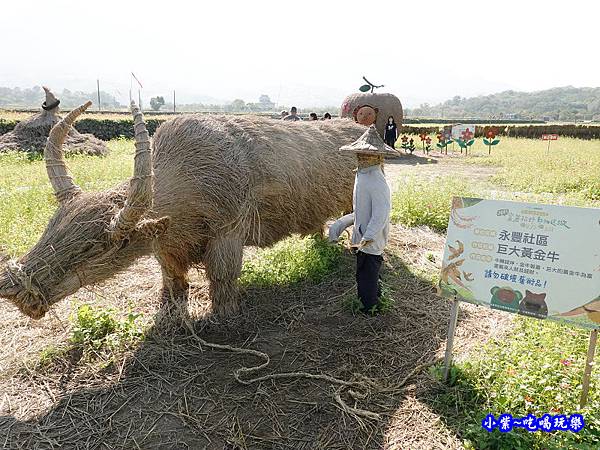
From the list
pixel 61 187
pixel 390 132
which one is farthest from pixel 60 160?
pixel 390 132

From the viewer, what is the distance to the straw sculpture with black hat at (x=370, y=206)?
12.6 ft

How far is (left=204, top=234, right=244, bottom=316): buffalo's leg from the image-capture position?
13.0 feet

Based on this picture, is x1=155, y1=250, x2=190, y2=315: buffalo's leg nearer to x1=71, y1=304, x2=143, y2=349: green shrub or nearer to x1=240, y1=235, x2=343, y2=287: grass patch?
x1=71, y1=304, x2=143, y2=349: green shrub

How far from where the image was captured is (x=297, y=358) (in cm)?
364

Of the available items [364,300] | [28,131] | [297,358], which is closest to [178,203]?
[297,358]

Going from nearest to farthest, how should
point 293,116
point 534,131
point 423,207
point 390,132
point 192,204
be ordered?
point 192,204 < point 423,207 < point 293,116 < point 390,132 < point 534,131

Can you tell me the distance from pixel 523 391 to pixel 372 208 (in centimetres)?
184

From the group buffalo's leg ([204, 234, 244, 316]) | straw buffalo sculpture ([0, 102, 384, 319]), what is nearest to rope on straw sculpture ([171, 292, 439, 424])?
buffalo's leg ([204, 234, 244, 316])

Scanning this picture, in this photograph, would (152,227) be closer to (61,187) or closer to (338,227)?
(61,187)

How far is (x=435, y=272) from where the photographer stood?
5293mm

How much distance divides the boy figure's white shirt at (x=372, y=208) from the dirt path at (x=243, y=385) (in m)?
0.83

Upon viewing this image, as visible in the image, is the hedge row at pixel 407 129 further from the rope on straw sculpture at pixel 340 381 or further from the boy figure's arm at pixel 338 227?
the rope on straw sculpture at pixel 340 381

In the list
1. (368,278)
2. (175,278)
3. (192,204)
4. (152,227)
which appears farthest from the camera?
(175,278)

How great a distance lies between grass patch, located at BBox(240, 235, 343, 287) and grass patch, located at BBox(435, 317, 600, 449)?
222 centimetres
